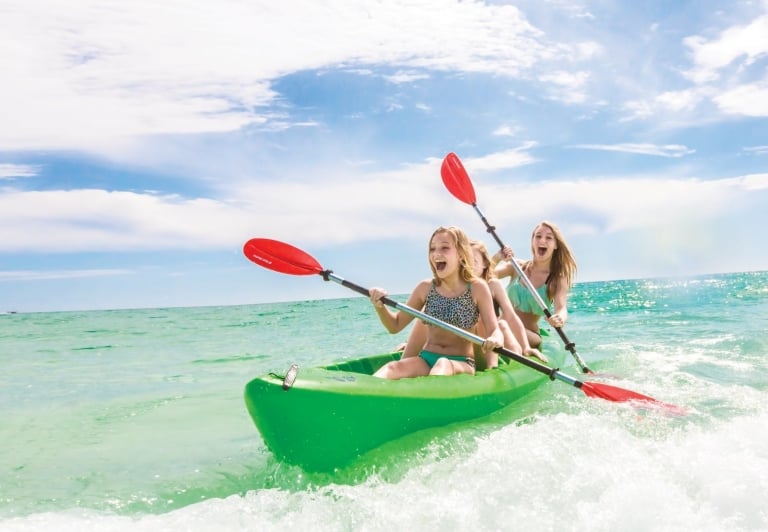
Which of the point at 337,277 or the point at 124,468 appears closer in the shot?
the point at 124,468

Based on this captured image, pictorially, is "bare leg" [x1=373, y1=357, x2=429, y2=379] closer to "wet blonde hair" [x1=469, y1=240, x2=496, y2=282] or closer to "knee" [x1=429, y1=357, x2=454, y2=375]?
"knee" [x1=429, y1=357, x2=454, y2=375]

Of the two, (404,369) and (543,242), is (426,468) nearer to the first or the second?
(404,369)

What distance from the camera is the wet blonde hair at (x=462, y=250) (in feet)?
13.9

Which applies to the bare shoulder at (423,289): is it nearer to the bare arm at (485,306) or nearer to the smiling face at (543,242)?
the bare arm at (485,306)

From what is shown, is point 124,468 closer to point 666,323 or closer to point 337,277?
point 337,277

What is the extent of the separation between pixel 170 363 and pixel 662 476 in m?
7.86

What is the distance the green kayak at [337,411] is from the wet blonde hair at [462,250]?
824 millimetres

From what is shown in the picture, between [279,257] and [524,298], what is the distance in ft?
8.20

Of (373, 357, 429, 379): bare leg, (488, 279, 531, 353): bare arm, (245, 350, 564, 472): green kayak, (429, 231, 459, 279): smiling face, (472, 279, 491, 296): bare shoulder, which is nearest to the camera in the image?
(245, 350, 564, 472): green kayak

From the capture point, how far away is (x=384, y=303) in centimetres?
430

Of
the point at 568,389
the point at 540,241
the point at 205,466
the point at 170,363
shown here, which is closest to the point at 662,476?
the point at 568,389

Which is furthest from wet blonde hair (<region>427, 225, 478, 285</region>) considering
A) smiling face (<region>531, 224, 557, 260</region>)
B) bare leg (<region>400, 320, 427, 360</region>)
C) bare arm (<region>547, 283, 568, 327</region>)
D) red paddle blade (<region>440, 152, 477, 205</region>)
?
red paddle blade (<region>440, 152, 477, 205</region>)

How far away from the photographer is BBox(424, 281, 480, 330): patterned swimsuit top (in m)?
4.40

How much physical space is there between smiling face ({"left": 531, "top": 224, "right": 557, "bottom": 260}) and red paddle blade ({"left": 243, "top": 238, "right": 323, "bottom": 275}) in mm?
2274
